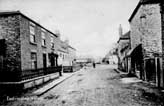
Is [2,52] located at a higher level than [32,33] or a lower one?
lower

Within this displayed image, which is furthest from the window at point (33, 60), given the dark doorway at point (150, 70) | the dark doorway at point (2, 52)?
the dark doorway at point (150, 70)

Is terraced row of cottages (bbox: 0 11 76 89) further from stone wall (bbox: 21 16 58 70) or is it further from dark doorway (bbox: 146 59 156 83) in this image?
dark doorway (bbox: 146 59 156 83)

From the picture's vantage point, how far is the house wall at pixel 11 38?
11.4 m

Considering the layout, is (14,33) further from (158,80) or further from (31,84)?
(158,80)

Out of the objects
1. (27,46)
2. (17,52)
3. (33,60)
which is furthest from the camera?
(33,60)

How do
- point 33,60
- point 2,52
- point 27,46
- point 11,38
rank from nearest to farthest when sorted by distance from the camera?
point 11,38 → point 2,52 → point 27,46 → point 33,60

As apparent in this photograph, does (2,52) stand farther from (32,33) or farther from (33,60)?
(32,33)

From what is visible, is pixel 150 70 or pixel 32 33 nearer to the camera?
pixel 150 70

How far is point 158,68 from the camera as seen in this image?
9.80 metres

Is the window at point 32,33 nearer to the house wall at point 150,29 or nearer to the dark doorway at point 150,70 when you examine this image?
the house wall at point 150,29

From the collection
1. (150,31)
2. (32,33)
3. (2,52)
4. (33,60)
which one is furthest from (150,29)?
(2,52)

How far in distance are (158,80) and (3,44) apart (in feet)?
42.8

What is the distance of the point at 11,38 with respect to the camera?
11516mm

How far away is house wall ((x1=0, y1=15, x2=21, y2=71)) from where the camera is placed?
1141 cm
